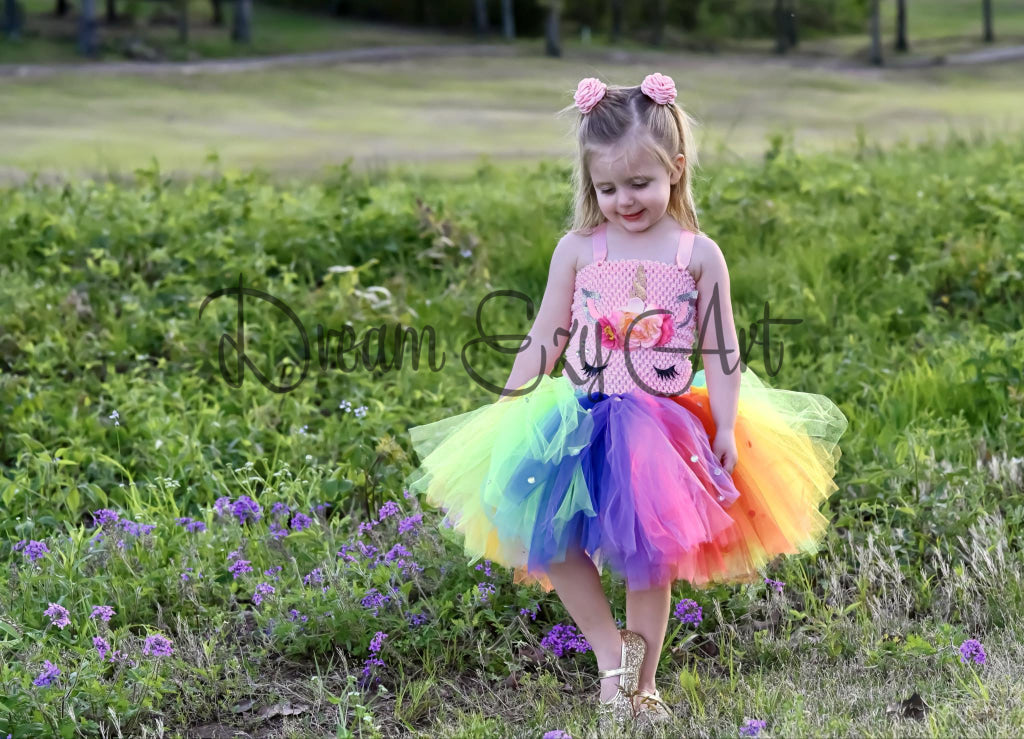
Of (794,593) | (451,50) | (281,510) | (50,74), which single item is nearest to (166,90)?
(50,74)

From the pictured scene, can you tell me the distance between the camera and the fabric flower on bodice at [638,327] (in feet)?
10.9

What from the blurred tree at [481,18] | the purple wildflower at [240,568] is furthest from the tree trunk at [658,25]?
the purple wildflower at [240,568]

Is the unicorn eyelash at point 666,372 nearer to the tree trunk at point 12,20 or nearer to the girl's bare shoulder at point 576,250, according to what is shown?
the girl's bare shoulder at point 576,250

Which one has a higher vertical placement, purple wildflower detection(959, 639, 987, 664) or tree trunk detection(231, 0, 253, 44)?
tree trunk detection(231, 0, 253, 44)

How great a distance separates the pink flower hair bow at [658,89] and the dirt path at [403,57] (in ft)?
58.4

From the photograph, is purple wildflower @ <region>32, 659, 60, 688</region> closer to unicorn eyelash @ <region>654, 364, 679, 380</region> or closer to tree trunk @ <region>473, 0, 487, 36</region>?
unicorn eyelash @ <region>654, 364, 679, 380</region>

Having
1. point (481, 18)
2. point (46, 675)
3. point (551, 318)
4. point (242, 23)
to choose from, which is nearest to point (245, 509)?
point (46, 675)

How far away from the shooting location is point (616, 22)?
32.4 metres

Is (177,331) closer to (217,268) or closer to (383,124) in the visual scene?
(217,268)

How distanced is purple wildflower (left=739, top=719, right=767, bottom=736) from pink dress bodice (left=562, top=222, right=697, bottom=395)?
895mm

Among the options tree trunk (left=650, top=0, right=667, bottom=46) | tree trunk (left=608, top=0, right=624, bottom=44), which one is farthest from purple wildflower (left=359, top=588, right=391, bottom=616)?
tree trunk (left=608, top=0, right=624, bottom=44)

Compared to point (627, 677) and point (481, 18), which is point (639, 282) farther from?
point (481, 18)

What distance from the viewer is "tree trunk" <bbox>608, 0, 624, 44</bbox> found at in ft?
102

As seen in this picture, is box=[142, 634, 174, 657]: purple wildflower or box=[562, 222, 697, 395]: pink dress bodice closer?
box=[562, 222, 697, 395]: pink dress bodice
